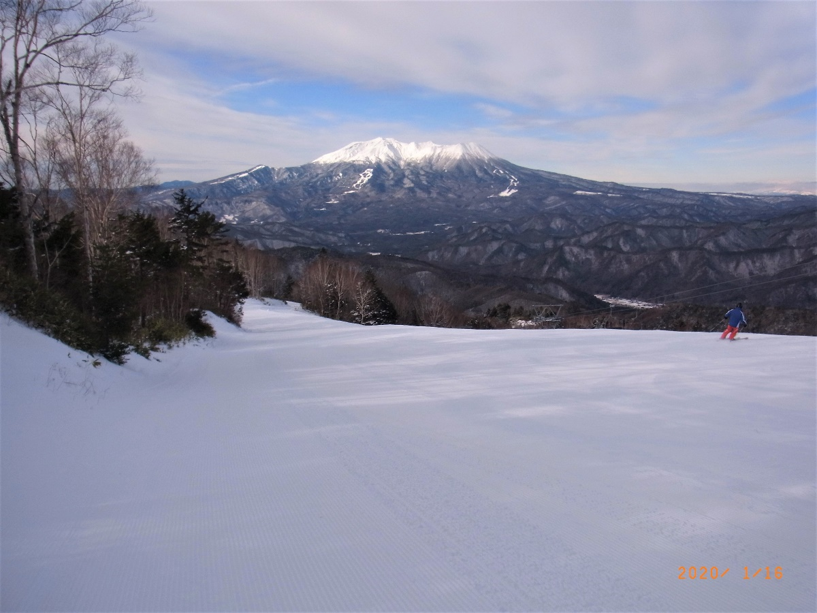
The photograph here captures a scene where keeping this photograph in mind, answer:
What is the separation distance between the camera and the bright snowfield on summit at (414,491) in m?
3.33

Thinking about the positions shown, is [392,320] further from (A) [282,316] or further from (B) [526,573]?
(B) [526,573]

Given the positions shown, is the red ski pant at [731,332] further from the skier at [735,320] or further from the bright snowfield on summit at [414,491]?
the bright snowfield on summit at [414,491]

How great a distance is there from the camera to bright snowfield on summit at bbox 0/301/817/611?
10.9 ft
